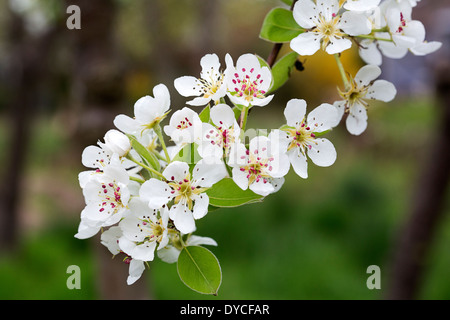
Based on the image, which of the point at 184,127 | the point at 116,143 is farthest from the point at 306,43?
the point at 116,143


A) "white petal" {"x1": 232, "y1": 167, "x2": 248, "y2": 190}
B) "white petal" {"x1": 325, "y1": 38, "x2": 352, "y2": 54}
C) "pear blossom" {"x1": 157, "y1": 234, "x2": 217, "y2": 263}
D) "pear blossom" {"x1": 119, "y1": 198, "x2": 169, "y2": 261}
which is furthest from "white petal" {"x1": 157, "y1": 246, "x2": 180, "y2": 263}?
"white petal" {"x1": 325, "y1": 38, "x2": 352, "y2": 54}

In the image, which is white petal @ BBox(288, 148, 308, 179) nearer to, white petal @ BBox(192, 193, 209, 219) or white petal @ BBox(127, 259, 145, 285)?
white petal @ BBox(192, 193, 209, 219)

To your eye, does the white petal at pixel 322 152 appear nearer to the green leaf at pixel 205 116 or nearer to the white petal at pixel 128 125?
the green leaf at pixel 205 116

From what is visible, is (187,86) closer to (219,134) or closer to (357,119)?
(219,134)

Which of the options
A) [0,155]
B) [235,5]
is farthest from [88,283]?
[235,5]

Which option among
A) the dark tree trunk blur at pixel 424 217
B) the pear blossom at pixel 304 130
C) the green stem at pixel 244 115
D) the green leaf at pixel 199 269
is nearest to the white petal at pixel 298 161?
the pear blossom at pixel 304 130
